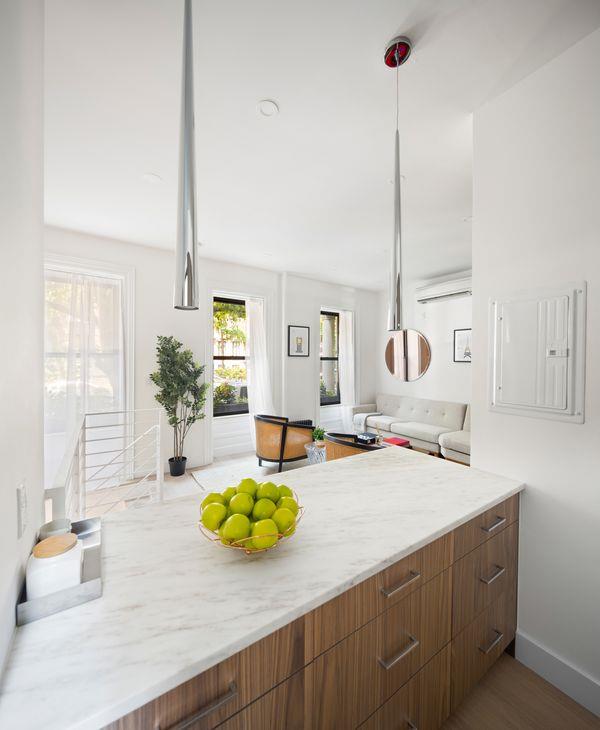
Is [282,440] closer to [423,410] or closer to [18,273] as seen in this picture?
[423,410]

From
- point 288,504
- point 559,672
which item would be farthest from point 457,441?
point 288,504

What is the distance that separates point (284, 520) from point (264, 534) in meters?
0.07

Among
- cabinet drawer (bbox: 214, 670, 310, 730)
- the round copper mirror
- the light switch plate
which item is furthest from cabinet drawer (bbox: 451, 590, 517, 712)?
the light switch plate

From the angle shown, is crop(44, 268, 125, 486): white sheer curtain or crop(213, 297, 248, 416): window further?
crop(213, 297, 248, 416): window

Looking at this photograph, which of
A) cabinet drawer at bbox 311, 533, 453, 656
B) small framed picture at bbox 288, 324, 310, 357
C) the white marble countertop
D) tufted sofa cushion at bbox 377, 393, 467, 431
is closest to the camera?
the white marble countertop

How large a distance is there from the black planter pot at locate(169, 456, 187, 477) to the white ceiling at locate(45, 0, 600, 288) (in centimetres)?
270

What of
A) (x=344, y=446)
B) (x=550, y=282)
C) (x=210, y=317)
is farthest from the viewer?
(x=210, y=317)

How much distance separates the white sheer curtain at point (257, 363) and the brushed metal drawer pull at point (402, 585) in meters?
4.15

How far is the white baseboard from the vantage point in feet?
4.47

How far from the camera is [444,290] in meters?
4.95

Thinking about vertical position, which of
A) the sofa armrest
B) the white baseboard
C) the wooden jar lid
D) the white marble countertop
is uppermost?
the wooden jar lid

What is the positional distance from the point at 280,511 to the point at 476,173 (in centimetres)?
187

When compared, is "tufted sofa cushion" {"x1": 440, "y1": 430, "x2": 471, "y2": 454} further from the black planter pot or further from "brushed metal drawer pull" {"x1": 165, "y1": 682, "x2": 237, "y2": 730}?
"brushed metal drawer pull" {"x1": 165, "y1": 682, "x2": 237, "y2": 730}

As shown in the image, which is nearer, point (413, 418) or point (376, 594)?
point (376, 594)
